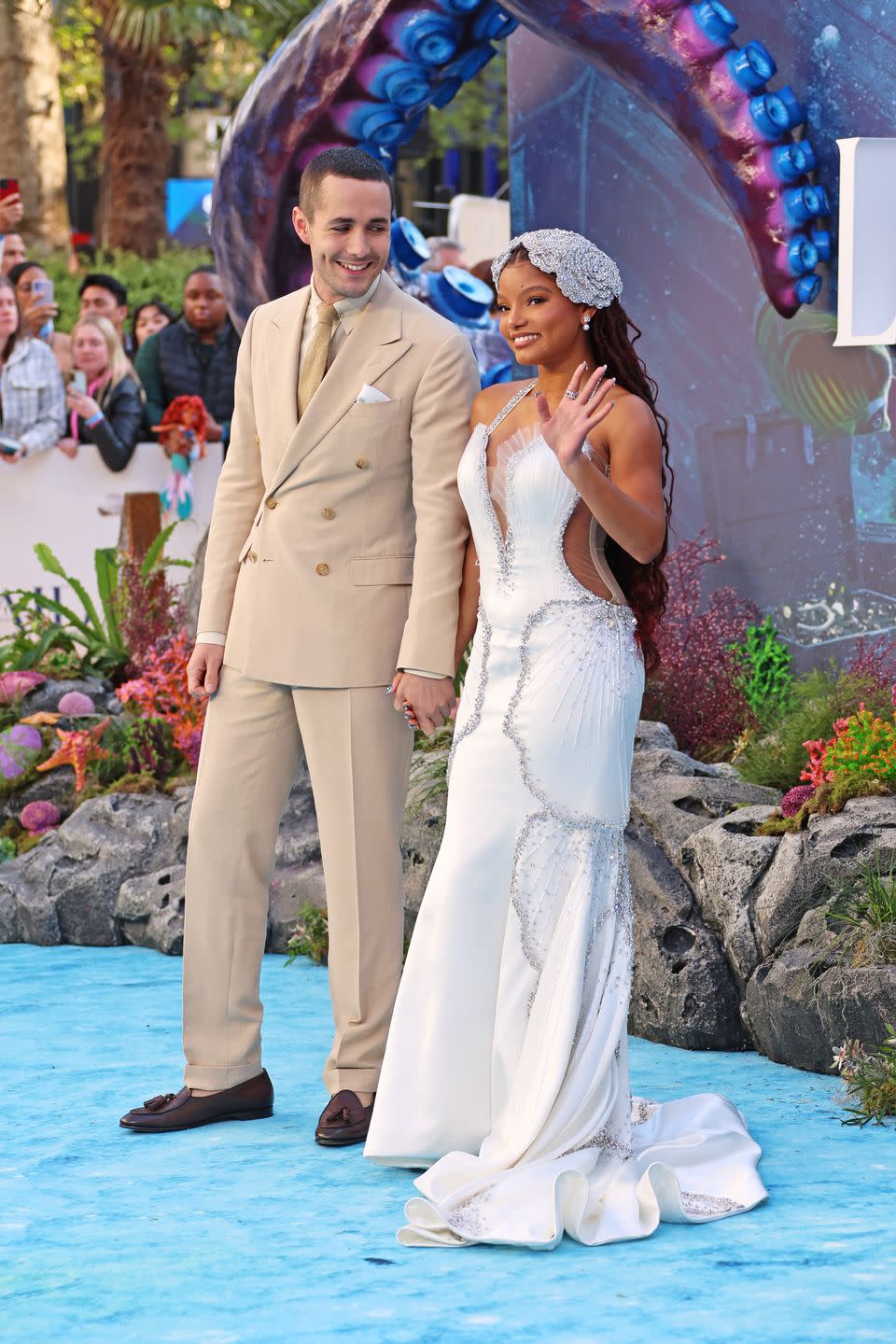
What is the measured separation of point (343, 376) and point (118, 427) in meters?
6.63

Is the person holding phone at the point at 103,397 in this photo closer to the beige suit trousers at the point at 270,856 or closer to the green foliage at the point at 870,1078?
the beige suit trousers at the point at 270,856

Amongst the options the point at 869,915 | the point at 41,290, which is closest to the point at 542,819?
the point at 869,915

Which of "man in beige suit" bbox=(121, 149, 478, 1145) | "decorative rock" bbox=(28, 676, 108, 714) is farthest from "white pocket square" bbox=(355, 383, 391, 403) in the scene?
Answer: "decorative rock" bbox=(28, 676, 108, 714)

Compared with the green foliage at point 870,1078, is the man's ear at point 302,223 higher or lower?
higher

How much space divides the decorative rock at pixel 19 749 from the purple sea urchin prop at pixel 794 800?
3576 mm

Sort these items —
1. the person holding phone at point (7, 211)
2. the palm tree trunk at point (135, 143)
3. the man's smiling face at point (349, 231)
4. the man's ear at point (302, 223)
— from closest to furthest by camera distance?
1. the man's smiling face at point (349, 231)
2. the man's ear at point (302, 223)
3. the person holding phone at point (7, 211)
4. the palm tree trunk at point (135, 143)

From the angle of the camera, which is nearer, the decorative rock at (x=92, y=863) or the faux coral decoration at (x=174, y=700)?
the decorative rock at (x=92, y=863)

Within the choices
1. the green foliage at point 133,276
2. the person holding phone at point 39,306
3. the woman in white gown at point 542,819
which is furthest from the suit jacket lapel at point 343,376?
the green foliage at point 133,276

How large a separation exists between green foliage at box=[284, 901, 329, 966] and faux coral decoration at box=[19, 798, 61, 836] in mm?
1439

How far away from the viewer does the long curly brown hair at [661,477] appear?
4129 mm

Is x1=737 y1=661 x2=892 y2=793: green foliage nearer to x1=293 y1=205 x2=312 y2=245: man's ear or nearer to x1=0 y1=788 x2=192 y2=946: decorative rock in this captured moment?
x1=0 y1=788 x2=192 y2=946: decorative rock

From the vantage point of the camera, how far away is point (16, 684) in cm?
835

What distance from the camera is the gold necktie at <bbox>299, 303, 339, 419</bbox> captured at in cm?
445

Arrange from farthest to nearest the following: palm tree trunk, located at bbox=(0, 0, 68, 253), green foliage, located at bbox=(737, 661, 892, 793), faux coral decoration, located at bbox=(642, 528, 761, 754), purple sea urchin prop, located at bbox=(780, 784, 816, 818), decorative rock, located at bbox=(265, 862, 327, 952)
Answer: palm tree trunk, located at bbox=(0, 0, 68, 253), faux coral decoration, located at bbox=(642, 528, 761, 754), decorative rock, located at bbox=(265, 862, 327, 952), green foliage, located at bbox=(737, 661, 892, 793), purple sea urchin prop, located at bbox=(780, 784, 816, 818)
